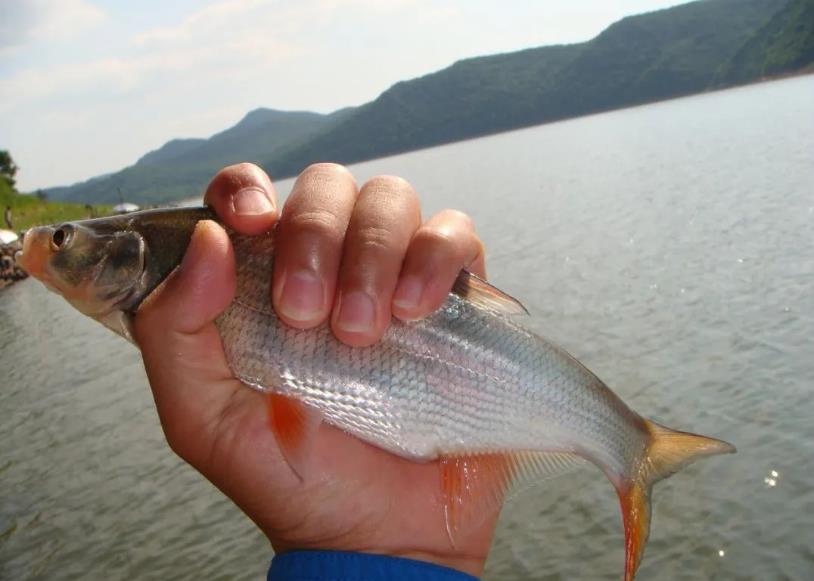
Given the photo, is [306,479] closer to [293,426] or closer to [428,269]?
[293,426]

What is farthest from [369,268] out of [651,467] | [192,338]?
[651,467]

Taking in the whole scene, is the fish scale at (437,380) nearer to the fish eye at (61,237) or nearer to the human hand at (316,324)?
the human hand at (316,324)

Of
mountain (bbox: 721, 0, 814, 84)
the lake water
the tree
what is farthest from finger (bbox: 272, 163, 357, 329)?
mountain (bbox: 721, 0, 814, 84)

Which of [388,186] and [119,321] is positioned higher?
[388,186]

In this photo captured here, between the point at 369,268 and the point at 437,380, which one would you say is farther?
the point at 437,380

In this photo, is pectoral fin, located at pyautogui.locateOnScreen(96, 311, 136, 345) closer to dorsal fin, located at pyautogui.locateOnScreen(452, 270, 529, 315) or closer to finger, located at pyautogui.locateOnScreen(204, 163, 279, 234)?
finger, located at pyautogui.locateOnScreen(204, 163, 279, 234)

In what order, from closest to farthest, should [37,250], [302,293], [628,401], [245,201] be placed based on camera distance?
[302,293]
[245,201]
[37,250]
[628,401]

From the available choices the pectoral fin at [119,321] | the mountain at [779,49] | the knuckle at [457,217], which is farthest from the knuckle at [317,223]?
the mountain at [779,49]

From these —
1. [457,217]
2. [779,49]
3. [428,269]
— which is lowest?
[779,49]
